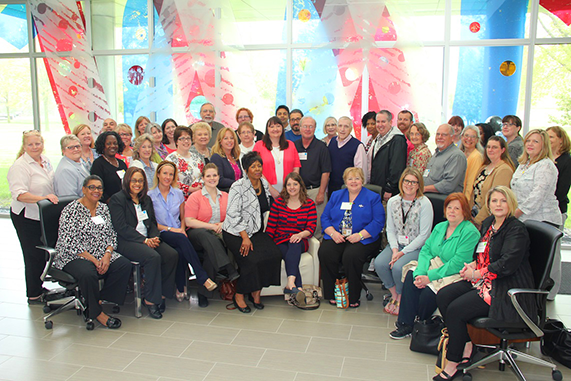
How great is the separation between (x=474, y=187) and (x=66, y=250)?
3.66m

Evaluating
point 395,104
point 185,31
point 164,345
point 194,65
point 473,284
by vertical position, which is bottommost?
point 164,345

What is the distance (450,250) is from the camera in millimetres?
3424

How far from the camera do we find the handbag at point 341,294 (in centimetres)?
418

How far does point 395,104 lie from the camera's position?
21.6ft

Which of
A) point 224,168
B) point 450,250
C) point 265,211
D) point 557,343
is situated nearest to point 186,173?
point 224,168

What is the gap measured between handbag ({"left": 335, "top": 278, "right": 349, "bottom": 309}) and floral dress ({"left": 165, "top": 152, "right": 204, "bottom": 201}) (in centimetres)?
A: 178

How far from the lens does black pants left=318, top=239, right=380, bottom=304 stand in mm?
4164

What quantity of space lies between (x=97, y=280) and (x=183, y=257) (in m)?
0.82

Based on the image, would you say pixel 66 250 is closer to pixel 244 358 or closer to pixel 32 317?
pixel 32 317

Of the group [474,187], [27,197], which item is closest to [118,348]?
[27,197]

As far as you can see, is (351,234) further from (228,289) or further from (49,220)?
(49,220)

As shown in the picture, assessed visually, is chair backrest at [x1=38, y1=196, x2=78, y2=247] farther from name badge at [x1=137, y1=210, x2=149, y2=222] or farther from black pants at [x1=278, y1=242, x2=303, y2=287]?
black pants at [x1=278, y1=242, x2=303, y2=287]

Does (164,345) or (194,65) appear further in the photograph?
(194,65)

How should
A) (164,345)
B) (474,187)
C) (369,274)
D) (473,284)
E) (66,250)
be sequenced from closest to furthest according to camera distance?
(473,284) < (164,345) < (66,250) < (474,187) < (369,274)
